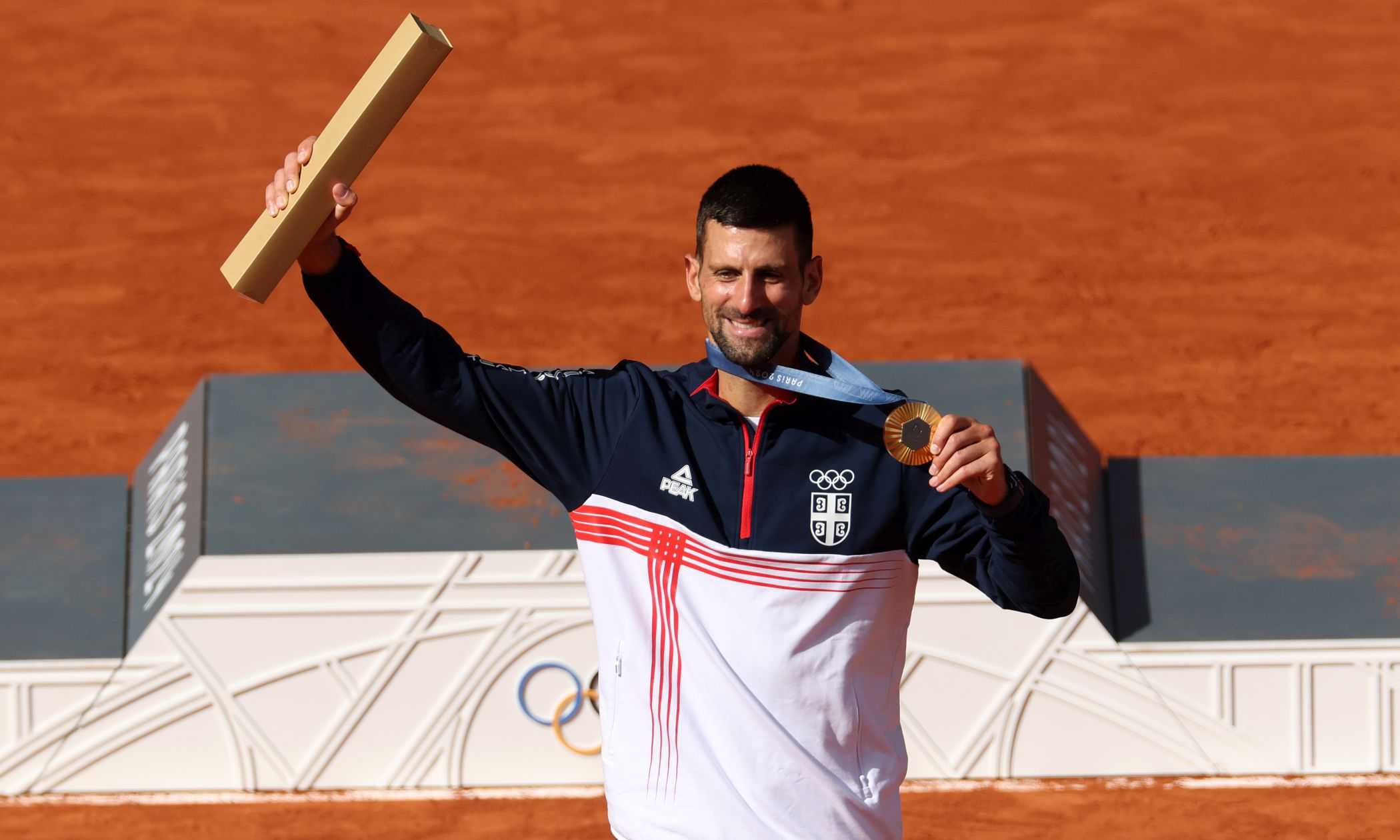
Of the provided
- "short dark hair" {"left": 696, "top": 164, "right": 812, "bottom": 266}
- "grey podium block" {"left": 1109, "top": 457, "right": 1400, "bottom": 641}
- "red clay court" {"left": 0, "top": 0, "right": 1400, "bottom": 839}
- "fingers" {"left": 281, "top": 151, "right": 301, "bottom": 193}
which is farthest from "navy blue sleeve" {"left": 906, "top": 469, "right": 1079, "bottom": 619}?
"red clay court" {"left": 0, "top": 0, "right": 1400, "bottom": 839}

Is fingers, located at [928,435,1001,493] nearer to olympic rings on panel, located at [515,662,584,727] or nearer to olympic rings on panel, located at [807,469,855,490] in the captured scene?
olympic rings on panel, located at [807,469,855,490]

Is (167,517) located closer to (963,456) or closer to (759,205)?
(759,205)

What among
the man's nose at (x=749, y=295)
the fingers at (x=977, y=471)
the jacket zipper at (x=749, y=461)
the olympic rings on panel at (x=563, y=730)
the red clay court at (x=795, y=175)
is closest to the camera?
the fingers at (x=977, y=471)

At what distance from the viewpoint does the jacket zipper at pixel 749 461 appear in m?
2.72

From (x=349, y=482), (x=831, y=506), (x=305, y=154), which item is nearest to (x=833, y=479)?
(x=831, y=506)

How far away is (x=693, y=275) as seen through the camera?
2.79 metres

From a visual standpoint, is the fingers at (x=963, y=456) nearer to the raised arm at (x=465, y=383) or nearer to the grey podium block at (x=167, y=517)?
the raised arm at (x=465, y=383)

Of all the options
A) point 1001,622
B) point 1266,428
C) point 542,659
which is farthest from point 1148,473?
point 542,659

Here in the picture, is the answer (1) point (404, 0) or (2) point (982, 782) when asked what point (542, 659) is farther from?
(1) point (404, 0)

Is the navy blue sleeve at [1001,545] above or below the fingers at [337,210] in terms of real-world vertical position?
below

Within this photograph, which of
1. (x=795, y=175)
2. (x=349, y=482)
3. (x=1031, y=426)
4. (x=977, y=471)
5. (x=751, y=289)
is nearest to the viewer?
(x=977, y=471)

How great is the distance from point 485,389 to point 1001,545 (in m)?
1.01

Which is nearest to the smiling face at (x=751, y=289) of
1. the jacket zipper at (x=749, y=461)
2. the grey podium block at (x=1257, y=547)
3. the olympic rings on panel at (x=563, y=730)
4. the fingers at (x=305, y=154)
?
the jacket zipper at (x=749, y=461)

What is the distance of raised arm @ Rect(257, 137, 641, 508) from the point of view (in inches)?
106
